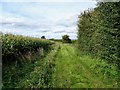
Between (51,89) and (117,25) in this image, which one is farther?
(117,25)

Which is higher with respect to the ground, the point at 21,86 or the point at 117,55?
the point at 117,55

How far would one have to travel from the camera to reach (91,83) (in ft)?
43.2

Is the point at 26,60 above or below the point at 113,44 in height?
below

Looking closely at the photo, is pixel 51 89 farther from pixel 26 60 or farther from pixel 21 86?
pixel 26 60

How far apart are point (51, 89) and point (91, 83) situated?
2509mm

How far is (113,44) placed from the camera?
674 inches

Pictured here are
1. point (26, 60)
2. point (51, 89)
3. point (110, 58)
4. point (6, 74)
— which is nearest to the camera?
point (51, 89)

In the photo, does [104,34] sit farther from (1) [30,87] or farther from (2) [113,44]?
(1) [30,87]

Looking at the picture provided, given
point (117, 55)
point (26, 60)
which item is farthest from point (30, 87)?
point (26, 60)

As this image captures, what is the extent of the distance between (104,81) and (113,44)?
3.95m

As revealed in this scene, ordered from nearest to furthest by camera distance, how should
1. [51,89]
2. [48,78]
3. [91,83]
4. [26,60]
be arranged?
[51,89] < [91,83] < [48,78] < [26,60]

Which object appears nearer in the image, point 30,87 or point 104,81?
point 30,87

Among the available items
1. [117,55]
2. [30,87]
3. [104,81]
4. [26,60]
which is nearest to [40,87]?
[30,87]

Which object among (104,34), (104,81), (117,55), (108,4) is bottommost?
(104,81)
